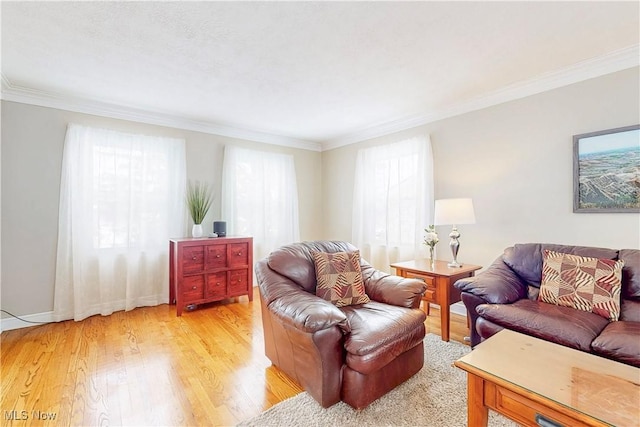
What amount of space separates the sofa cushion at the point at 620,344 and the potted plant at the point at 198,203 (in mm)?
3750

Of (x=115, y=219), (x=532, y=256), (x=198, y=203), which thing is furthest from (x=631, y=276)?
→ (x=115, y=219)

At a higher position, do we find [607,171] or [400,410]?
[607,171]

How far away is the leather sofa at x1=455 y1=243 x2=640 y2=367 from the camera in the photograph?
164 centimetres

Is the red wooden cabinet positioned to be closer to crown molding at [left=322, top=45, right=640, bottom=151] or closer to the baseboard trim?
the baseboard trim

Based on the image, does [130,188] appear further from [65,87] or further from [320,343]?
[320,343]

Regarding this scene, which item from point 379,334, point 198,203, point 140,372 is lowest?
point 140,372

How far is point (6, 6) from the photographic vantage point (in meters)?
1.74

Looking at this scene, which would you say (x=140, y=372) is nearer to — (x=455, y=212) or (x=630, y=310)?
(x=455, y=212)

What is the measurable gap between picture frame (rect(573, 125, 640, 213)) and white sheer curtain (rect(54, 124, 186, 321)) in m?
4.20

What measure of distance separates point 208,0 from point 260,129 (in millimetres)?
2650

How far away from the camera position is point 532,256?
2441 millimetres

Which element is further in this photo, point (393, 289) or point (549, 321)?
point (393, 289)

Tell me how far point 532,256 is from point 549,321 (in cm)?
76

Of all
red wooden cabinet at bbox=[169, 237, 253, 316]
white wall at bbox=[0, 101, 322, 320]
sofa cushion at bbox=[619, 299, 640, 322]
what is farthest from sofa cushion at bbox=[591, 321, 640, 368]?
white wall at bbox=[0, 101, 322, 320]
